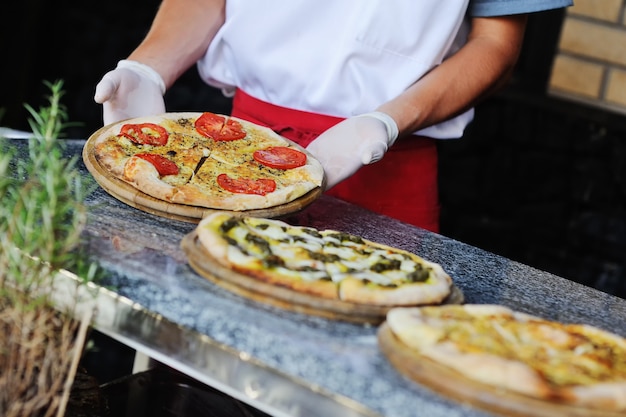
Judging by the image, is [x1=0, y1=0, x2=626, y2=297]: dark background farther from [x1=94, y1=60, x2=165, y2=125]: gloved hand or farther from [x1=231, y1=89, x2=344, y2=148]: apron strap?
[x1=94, y1=60, x2=165, y2=125]: gloved hand

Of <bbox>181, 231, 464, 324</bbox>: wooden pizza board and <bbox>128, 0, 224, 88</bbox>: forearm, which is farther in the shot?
<bbox>128, 0, 224, 88</bbox>: forearm

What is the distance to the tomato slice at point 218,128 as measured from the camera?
2.60 meters

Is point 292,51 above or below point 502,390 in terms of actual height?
above

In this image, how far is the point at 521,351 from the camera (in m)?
1.65

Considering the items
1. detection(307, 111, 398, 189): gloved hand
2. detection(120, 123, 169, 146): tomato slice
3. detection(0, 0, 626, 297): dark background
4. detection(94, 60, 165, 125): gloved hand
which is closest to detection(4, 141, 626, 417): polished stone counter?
detection(120, 123, 169, 146): tomato slice

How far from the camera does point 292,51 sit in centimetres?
286

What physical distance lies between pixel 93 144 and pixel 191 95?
2965 mm

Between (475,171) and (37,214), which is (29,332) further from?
(475,171)

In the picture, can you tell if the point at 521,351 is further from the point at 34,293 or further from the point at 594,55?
the point at 594,55

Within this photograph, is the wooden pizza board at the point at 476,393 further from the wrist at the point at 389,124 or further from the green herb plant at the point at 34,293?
the wrist at the point at 389,124

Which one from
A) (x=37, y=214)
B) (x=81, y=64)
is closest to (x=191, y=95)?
(x=81, y=64)

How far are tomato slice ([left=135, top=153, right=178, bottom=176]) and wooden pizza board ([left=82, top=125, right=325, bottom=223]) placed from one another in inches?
3.7

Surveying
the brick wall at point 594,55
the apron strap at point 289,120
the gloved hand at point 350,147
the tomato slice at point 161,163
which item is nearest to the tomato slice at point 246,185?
the tomato slice at point 161,163

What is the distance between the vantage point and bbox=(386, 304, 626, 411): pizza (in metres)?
1.51
